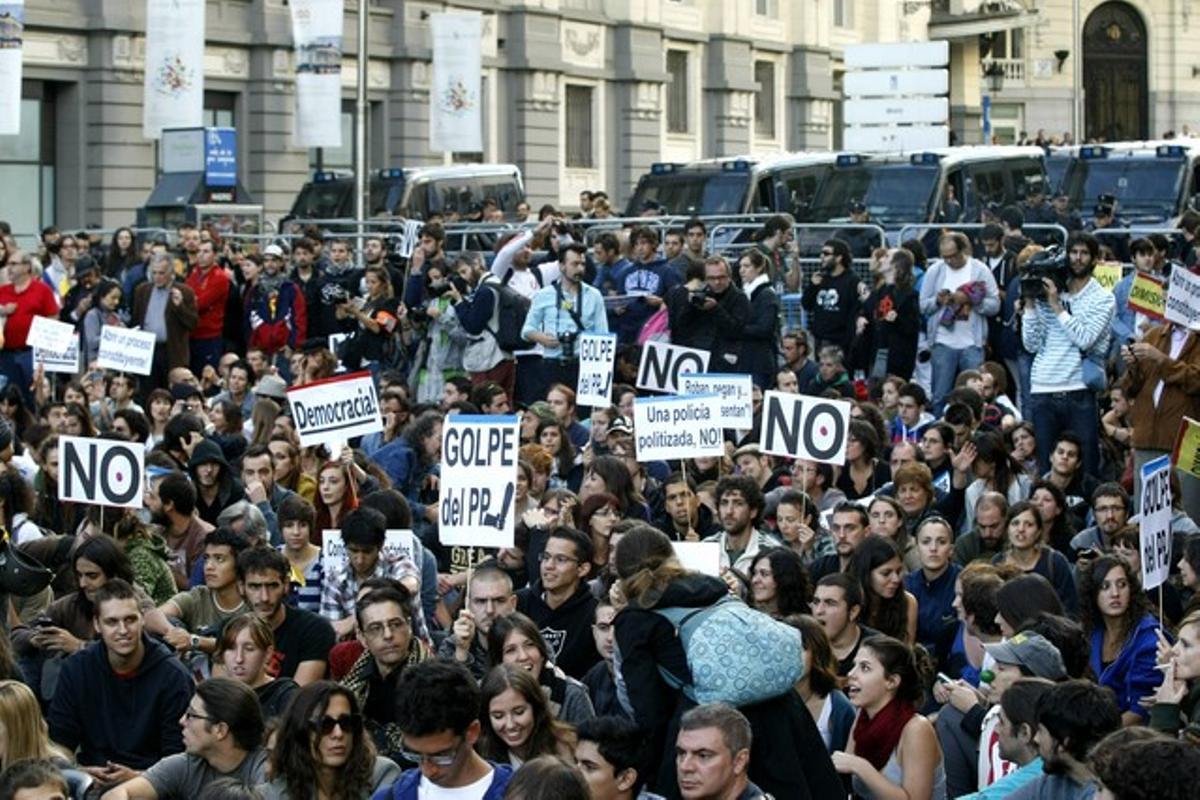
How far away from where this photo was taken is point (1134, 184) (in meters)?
31.4

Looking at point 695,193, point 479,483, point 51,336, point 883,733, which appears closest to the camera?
point 883,733

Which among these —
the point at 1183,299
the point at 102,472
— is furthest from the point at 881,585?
the point at 102,472

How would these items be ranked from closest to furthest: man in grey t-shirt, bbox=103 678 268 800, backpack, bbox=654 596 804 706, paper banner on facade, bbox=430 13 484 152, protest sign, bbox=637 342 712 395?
backpack, bbox=654 596 804 706 < man in grey t-shirt, bbox=103 678 268 800 < protest sign, bbox=637 342 712 395 < paper banner on facade, bbox=430 13 484 152

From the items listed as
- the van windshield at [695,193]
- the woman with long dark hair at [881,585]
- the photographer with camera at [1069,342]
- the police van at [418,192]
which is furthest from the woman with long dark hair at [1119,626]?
the police van at [418,192]

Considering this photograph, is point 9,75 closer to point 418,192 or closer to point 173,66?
point 173,66

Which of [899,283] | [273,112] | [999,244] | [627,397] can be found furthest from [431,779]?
[273,112]

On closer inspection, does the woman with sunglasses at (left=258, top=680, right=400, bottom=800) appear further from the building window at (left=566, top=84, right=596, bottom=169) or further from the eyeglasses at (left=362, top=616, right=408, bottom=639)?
the building window at (left=566, top=84, right=596, bottom=169)

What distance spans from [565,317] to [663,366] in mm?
1658

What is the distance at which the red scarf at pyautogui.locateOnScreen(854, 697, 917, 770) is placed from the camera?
947cm

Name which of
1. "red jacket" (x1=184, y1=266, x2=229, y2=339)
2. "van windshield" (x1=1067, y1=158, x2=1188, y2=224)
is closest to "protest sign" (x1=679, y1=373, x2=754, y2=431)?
"red jacket" (x1=184, y1=266, x2=229, y2=339)

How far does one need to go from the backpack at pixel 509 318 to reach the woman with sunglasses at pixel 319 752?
11611 mm

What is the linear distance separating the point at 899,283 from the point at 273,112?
2525 cm

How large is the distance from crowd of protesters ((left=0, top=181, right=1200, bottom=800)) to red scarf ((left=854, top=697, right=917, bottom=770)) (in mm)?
11

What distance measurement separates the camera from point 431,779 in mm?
8227
